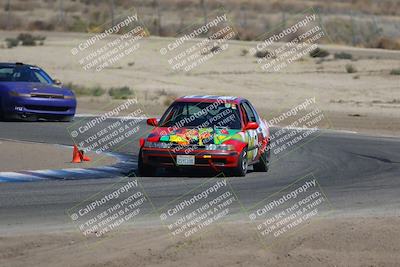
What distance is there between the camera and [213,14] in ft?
234

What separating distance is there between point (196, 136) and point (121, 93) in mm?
20747

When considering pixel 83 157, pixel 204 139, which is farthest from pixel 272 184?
pixel 83 157

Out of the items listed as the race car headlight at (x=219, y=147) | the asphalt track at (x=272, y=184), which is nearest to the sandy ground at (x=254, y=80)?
the asphalt track at (x=272, y=184)

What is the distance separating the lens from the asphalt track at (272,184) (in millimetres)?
12781

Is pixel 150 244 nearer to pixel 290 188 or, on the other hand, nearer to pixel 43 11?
pixel 290 188

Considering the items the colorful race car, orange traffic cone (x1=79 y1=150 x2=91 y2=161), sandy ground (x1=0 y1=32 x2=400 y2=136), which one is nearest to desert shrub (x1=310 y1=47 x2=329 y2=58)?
sandy ground (x1=0 y1=32 x2=400 y2=136)

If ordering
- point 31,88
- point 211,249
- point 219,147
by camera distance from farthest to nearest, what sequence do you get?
point 31,88, point 219,147, point 211,249

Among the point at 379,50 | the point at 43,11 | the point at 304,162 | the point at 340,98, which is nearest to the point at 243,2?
the point at 43,11

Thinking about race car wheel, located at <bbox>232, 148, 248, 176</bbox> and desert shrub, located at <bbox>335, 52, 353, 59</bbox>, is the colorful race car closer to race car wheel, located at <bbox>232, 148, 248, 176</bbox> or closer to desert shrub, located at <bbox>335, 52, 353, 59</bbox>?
race car wheel, located at <bbox>232, 148, 248, 176</bbox>

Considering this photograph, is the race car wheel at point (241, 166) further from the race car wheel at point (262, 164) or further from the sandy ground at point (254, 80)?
the sandy ground at point (254, 80)

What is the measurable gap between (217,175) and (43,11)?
206ft

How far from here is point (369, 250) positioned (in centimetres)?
1048

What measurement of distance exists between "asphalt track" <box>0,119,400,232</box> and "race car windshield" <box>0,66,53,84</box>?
2073mm

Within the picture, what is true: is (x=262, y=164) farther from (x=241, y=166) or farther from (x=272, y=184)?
(x=272, y=184)
